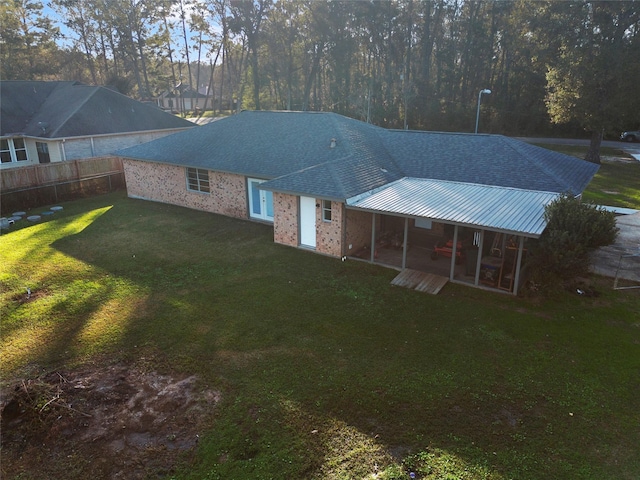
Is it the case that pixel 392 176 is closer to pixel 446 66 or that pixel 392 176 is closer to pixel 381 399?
pixel 381 399

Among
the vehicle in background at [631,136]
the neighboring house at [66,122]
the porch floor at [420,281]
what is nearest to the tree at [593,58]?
the vehicle in background at [631,136]

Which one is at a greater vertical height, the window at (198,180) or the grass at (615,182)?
the window at (198,180)

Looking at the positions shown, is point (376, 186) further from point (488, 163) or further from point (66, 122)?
point (66, 122)

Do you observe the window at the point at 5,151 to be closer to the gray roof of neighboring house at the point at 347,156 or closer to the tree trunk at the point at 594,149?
the gray roof of neighboring house at the point at 347,156

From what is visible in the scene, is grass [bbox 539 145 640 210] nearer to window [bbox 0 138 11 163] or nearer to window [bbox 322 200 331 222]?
window [bbox 322 200 331 222]

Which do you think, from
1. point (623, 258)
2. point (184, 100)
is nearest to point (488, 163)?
point (623, 258)

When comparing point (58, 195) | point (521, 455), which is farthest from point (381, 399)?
point (58, 195)
